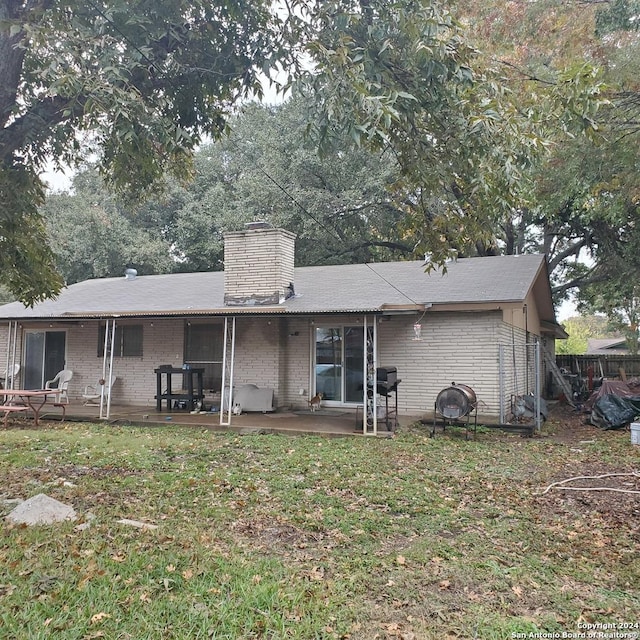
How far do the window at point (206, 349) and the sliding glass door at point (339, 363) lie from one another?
2552mm

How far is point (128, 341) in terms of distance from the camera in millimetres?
14523

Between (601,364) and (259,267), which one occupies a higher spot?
(259,267)

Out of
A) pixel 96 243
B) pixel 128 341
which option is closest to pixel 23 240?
pixel 128 341

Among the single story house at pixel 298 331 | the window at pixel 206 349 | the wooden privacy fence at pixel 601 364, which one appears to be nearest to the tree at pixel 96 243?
the single story house at pixel 298 331

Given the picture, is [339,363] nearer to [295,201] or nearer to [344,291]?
[344,291]

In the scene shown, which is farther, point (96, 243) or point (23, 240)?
point (96, 243)

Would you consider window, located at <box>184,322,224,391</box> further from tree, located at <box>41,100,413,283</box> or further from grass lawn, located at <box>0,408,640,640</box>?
tree, located at <box>41,100,413,283</box>

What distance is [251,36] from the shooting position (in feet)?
22.7

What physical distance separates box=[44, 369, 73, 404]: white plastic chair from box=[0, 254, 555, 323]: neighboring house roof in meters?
1.73

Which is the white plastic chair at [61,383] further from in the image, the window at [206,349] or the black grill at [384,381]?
the black grill at [384,381]

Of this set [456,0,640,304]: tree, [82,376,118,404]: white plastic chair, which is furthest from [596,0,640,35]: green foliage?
[82,376,118,404]: white plastic chair

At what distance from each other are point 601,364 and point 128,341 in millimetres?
17999

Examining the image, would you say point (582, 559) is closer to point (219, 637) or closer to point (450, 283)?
point (219, 637)

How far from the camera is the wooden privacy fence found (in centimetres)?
2139
